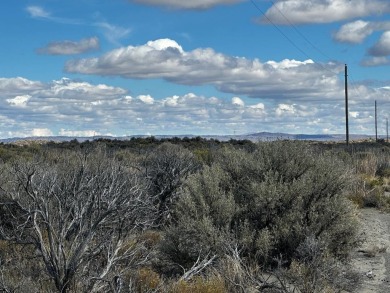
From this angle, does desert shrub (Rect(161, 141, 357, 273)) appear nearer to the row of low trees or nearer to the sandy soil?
the row of low trees

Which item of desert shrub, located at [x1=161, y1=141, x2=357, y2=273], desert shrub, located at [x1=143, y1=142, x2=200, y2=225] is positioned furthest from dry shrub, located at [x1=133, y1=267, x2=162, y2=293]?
desert shrub, located at [x1=143, y1=142, x2=200, y2=225]

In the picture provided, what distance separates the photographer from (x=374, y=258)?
13695mm

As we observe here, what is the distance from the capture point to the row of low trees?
9.05m

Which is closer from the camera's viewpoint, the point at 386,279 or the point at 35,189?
the point at 35,189

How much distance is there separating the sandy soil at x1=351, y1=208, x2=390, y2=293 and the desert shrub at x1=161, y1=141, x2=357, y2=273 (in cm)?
71

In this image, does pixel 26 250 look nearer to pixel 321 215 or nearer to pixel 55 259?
pixel 55 259

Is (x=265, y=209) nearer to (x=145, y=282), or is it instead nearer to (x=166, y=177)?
(x=145, y=282)

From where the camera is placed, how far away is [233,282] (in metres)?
9.18

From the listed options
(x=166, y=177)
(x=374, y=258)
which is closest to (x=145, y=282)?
(x=374, y=258)

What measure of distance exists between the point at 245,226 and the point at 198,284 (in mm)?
3255

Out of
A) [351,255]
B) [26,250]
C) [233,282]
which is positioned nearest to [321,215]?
[351,255]

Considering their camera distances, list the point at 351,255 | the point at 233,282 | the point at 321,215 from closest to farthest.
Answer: the point at 233,282 → the point at 321,215 → the point at 351,255

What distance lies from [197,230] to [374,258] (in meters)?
4.55

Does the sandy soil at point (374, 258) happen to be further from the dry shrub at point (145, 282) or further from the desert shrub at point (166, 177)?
the desert shrub at point (166, 177)
